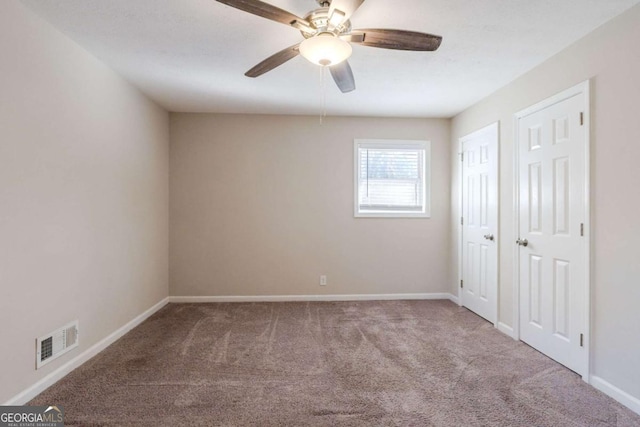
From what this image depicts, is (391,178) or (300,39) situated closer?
(300,39)

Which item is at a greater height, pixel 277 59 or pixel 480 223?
pixel 277 59

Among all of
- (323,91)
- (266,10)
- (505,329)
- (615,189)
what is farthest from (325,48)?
(505,329)

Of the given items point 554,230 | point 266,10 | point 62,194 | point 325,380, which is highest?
point 266,10

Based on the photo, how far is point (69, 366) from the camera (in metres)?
2.38

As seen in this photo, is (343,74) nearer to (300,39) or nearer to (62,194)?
(300,39)

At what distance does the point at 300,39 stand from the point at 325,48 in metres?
0.81

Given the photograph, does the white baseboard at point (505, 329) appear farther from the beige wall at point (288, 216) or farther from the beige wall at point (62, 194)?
the beige wall at point (62, 194)

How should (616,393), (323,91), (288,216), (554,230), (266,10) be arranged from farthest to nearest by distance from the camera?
(288,216) → (323,91) → (554,230) → (616,393) → (266,10)

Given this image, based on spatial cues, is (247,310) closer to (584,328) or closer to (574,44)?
(584,328)

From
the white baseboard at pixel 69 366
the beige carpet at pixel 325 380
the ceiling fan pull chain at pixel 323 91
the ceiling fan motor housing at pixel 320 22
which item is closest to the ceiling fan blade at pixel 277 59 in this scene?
the ceiling fan motor housing at pixel 320 22

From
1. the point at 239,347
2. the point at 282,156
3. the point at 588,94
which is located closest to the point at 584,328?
the point at 588,94

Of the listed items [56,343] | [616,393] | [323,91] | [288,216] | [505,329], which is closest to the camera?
[616,393]

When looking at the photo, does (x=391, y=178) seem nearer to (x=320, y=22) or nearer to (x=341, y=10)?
(x=320, y=22)

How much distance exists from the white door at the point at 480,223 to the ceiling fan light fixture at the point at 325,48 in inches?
92.5
